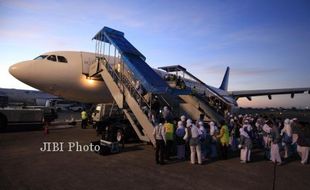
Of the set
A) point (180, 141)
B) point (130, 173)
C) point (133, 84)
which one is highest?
point (133, 84)

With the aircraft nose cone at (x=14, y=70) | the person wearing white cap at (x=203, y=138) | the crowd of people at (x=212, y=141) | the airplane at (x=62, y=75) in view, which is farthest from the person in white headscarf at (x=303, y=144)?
the aircraft nose cone at (x=14, y=70)

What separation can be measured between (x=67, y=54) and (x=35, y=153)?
8.35 meters

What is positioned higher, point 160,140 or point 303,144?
point 160,140

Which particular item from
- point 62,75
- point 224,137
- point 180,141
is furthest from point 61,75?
point 224,137

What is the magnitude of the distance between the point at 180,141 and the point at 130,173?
3383mm

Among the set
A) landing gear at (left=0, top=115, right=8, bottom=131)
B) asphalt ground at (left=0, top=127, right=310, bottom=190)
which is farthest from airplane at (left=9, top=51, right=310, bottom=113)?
asphalt ground at (left=0, top=127, right=310, bottom=190)

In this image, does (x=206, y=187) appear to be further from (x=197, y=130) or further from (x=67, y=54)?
(x=67, y=54)

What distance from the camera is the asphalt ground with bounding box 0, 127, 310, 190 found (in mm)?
6676

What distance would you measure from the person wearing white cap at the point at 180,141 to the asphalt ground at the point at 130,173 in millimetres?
707

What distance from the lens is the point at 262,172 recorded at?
28.0 ft

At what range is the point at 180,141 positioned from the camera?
34.7 feet

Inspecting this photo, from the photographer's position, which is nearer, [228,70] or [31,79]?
[31,79]

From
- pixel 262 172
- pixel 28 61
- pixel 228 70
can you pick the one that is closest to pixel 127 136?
pixel 262 172

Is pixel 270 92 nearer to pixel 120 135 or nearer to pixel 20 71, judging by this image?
pixel 120 135
